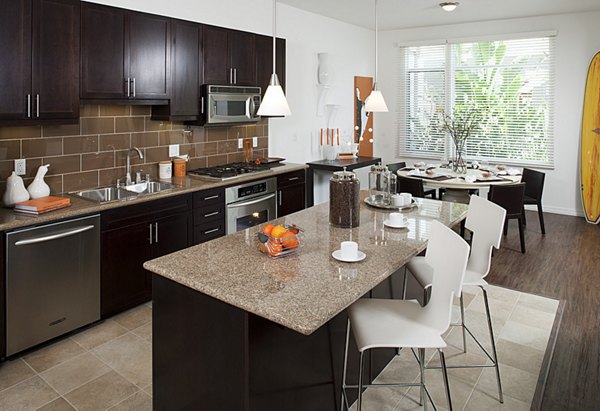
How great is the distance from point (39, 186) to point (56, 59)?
2.88 ft

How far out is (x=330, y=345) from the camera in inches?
87.7

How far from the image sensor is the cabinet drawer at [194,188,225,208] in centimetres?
389

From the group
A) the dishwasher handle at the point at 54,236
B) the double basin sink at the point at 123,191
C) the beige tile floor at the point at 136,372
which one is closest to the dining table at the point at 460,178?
the beige tile floor at the point at 136,372

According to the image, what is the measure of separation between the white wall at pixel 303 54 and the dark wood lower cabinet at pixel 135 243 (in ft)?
5.91

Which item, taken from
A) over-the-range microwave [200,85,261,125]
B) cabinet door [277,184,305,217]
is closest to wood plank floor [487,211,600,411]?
cabinet door [277,184,305,217]

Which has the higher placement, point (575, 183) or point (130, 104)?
point (130, 104)

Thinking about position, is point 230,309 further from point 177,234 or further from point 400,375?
point 177,234

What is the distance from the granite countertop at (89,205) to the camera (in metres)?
2.77

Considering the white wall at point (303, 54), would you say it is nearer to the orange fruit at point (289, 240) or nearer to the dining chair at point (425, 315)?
A: the orange fruit at point (289, 240)

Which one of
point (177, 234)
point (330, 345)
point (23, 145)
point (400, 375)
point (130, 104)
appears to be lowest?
point (400, 375)

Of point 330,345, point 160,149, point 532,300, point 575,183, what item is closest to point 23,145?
point 160,149

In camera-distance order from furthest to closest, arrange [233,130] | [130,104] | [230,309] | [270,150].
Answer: [270,150] < [233,130] < [130,104] < [230,309]

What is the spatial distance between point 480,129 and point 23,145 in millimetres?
6301

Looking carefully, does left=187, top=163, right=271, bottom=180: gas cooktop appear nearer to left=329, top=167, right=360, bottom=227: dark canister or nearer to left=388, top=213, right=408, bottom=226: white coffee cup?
left=329, top=167, right=360, bottom=227: dark canister
